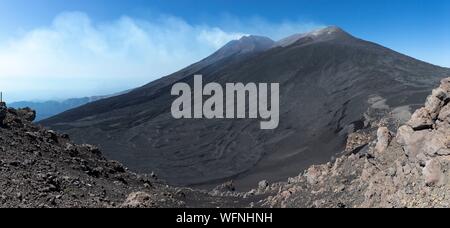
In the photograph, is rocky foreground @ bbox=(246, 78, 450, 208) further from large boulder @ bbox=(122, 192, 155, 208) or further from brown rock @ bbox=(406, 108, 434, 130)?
large boulder @ bbox=(122, 192, 155, 208)

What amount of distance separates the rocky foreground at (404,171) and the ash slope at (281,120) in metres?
12.7

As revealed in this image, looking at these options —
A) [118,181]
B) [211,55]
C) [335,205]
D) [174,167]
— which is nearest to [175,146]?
[174,167]

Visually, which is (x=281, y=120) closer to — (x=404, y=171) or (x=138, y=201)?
(x=138, y=201)

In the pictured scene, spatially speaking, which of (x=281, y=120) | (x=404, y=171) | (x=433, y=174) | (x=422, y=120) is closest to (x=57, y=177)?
(x=404, y=171)

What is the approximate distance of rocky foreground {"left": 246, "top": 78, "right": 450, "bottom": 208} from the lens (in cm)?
1071

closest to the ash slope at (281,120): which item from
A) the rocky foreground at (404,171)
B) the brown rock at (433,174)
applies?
the rocky foreground at (404,171)

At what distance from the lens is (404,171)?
479 inches

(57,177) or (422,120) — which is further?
(57,177)

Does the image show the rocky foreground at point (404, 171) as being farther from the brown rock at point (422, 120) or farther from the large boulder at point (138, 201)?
the large boulder at point (138, 201)

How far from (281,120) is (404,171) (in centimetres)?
3138

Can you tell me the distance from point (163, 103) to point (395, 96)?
2617 cm

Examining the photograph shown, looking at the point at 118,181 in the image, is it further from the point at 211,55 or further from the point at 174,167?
the point at 211,55

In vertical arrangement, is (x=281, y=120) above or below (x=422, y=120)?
above

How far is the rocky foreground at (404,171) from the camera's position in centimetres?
1071
